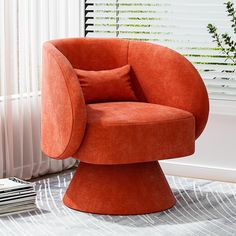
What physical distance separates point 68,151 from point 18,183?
39 centimetres

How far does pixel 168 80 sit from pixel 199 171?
925 mm

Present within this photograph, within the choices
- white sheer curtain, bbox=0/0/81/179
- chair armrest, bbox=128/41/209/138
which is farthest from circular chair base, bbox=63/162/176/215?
white sheer curtain, bbox=0/0/81/179

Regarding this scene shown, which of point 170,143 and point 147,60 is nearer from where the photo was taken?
point 170,143

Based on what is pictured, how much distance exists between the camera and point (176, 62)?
364cm

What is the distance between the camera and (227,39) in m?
4.06

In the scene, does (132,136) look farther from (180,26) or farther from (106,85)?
(180,26)

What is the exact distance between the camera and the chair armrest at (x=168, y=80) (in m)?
3.59

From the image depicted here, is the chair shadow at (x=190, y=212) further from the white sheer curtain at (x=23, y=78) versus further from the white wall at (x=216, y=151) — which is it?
the white sheer curtain at (x=23, y=78)

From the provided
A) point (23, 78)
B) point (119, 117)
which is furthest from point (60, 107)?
point (23, 78)

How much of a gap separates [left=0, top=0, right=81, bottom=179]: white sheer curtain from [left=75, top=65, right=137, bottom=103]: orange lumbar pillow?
502 mm

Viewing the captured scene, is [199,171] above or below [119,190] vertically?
below

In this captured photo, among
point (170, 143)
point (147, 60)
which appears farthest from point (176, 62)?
point (170, 143)

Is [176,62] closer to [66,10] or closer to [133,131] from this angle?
[133,131]

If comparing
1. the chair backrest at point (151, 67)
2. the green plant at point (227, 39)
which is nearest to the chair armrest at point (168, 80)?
the chair backrest at point (151, 67)
